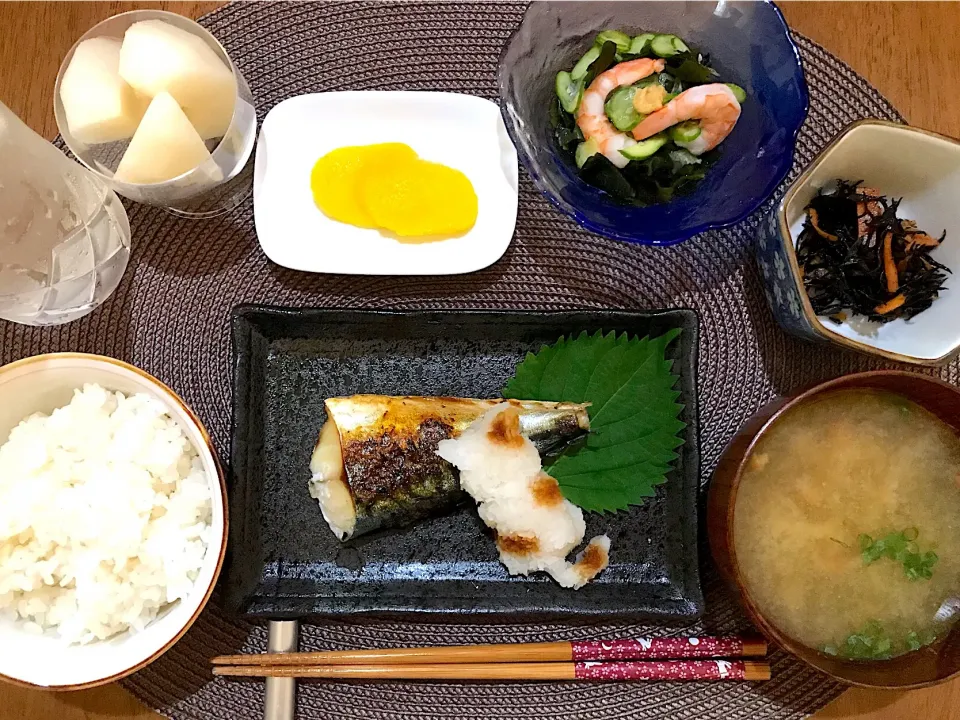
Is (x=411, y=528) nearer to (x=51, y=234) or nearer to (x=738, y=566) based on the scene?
(x=738, y=566)

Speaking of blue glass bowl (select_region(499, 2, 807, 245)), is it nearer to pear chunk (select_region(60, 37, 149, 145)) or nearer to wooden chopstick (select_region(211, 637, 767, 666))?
pear chunk (select_region(60, 37, 149, 145))

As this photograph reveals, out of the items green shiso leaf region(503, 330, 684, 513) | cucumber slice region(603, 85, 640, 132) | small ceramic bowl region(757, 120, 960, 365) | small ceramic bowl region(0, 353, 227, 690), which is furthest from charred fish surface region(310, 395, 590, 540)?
cucumber slice region(603, 85, 640, 132)

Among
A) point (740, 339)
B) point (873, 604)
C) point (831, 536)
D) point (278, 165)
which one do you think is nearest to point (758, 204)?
point (740, 339)

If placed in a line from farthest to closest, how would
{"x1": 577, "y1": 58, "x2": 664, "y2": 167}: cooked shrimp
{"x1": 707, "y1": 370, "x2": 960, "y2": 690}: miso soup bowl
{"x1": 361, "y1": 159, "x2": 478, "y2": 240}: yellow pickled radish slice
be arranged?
{"x1": 361, "y1": 159, "x2": 478, "y2": 240}: yellow pickled radish slice, {"x1": 577, "y1": 58, "x2": 664, "y2": 167}: cooked shrimp, {"x1": 707, "y1": 370, "x2": 960, "y2": 690}: miso soup bowl

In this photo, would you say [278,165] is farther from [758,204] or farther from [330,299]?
[758,204]

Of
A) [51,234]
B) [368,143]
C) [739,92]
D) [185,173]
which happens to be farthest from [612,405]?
[51,234]

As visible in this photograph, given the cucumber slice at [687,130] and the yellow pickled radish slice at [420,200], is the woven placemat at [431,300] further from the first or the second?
the cucumber slice at [687,130]
